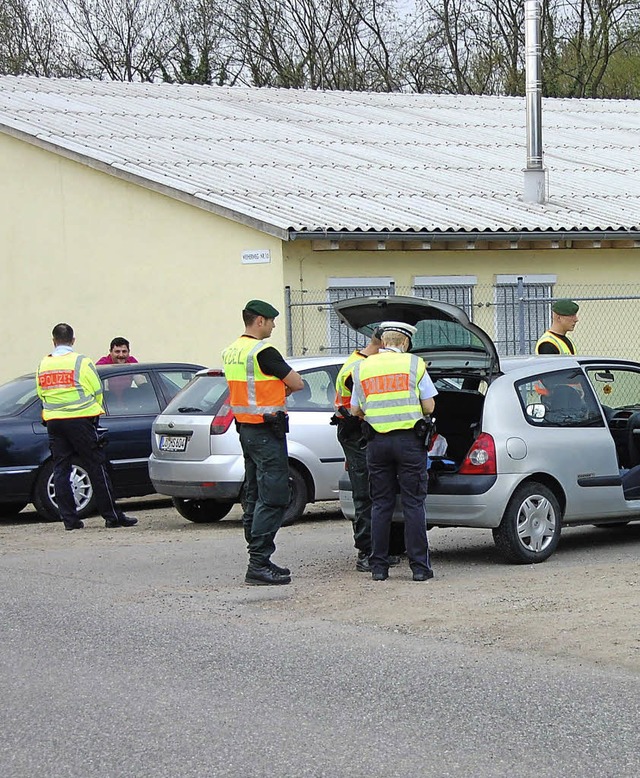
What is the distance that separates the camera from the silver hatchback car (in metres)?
12.6

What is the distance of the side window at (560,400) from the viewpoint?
10211mm

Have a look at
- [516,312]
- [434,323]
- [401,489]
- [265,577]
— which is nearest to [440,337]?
[434,323]

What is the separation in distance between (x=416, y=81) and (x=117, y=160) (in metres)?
25.2

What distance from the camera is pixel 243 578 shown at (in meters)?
9.90

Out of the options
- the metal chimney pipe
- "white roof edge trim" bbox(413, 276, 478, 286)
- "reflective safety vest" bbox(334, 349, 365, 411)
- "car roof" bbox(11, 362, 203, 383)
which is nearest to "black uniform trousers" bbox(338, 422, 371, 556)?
"reflective safety vest" bbox(334, 349, 365, 411)

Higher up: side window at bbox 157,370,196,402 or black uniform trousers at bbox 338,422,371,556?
side window at bbox 157,370,196,402

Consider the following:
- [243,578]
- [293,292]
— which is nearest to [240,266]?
[293,292]

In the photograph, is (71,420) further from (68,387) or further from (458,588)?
(458,588)

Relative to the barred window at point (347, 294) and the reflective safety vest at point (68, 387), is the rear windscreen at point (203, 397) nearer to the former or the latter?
the reflective safety vest at point (68, 387)

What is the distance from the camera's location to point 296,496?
1284 cm

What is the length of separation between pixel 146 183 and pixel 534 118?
6.67 m

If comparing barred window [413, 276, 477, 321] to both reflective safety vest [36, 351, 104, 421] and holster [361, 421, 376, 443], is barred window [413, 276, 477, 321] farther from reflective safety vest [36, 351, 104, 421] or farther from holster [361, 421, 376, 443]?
holster [361, 421, 376, 443]

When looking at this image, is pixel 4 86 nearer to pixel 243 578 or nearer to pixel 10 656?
pixel 243 578

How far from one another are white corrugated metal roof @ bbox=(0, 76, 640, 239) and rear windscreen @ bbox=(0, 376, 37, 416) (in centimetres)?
516
